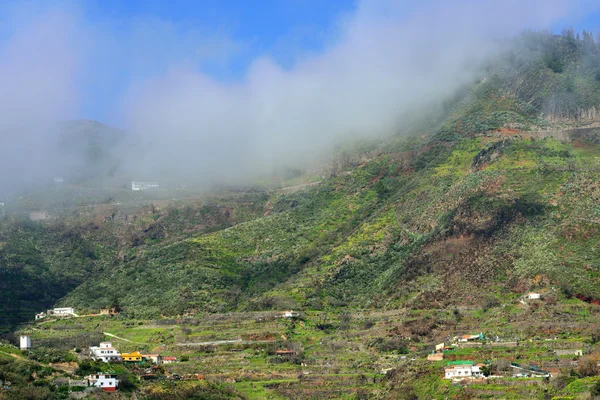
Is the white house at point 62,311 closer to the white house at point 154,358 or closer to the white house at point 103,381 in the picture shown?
the white house at point 154,358

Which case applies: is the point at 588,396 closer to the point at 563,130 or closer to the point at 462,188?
the point at 462,188

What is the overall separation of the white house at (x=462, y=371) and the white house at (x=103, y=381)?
30073 millimetres

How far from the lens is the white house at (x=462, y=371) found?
3954 inches

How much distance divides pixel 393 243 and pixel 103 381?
216 ft

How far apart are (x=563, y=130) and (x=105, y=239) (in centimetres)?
7088

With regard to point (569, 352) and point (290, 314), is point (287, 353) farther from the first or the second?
point (569, 352)

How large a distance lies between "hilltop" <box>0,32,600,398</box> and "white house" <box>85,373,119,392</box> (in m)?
25.7

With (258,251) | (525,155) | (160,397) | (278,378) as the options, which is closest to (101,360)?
(160,397)

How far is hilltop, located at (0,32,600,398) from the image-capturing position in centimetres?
11969

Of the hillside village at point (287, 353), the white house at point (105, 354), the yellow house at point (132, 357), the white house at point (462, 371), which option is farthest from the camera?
A: the yellow house at point (132, 357)

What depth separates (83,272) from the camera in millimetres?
164750

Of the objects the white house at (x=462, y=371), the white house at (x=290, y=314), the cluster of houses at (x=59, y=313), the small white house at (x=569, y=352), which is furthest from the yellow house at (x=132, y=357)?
the small white house at (x=569, y=352)

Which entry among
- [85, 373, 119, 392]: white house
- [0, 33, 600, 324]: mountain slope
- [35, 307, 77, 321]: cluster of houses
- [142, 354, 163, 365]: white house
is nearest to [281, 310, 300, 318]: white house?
[0, 33, 600, 324]: mountain slope

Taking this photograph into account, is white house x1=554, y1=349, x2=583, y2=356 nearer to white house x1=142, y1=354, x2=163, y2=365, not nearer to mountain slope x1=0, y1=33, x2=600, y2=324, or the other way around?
mountain slope x1=0, y1=33, x2=600, y2=324
